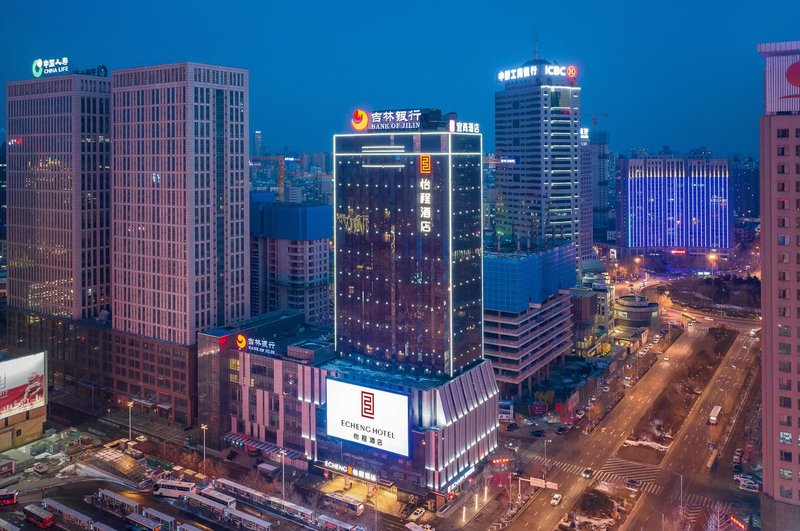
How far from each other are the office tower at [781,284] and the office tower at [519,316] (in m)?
50.3

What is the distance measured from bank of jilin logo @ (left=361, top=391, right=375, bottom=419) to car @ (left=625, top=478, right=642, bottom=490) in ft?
115

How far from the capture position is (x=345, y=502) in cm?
8669

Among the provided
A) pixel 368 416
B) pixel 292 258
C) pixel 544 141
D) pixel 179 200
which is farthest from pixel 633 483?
pixel 544 141

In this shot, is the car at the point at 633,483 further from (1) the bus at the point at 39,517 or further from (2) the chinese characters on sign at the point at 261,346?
(1) the bus at the point at 39,517

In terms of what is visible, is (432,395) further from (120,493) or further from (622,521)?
(120,493)

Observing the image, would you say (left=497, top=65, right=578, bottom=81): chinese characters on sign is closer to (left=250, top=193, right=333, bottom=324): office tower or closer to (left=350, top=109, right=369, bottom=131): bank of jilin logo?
(left=250, top=193, right=333, bottom=324): office tower

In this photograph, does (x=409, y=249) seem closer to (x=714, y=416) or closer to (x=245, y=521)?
(x=245, y=521)

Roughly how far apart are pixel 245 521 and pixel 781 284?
64.9 m

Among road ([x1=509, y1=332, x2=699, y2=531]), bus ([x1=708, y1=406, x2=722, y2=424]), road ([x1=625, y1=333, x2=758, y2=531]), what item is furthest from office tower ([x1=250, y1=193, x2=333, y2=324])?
bus ([x1=708, y1=406, x2=722, y2=424])

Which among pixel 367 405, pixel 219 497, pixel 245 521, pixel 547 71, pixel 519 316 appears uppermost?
pixel 547 71

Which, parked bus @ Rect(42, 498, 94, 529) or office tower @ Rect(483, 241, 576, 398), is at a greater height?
office tower @ Rect(483, 241, 576, 398)

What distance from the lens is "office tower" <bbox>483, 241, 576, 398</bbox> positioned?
403 feet

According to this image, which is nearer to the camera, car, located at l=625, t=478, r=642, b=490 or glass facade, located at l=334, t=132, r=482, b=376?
car, located at l=625, t=478, r=642, b=490

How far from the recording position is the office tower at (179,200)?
112 m
